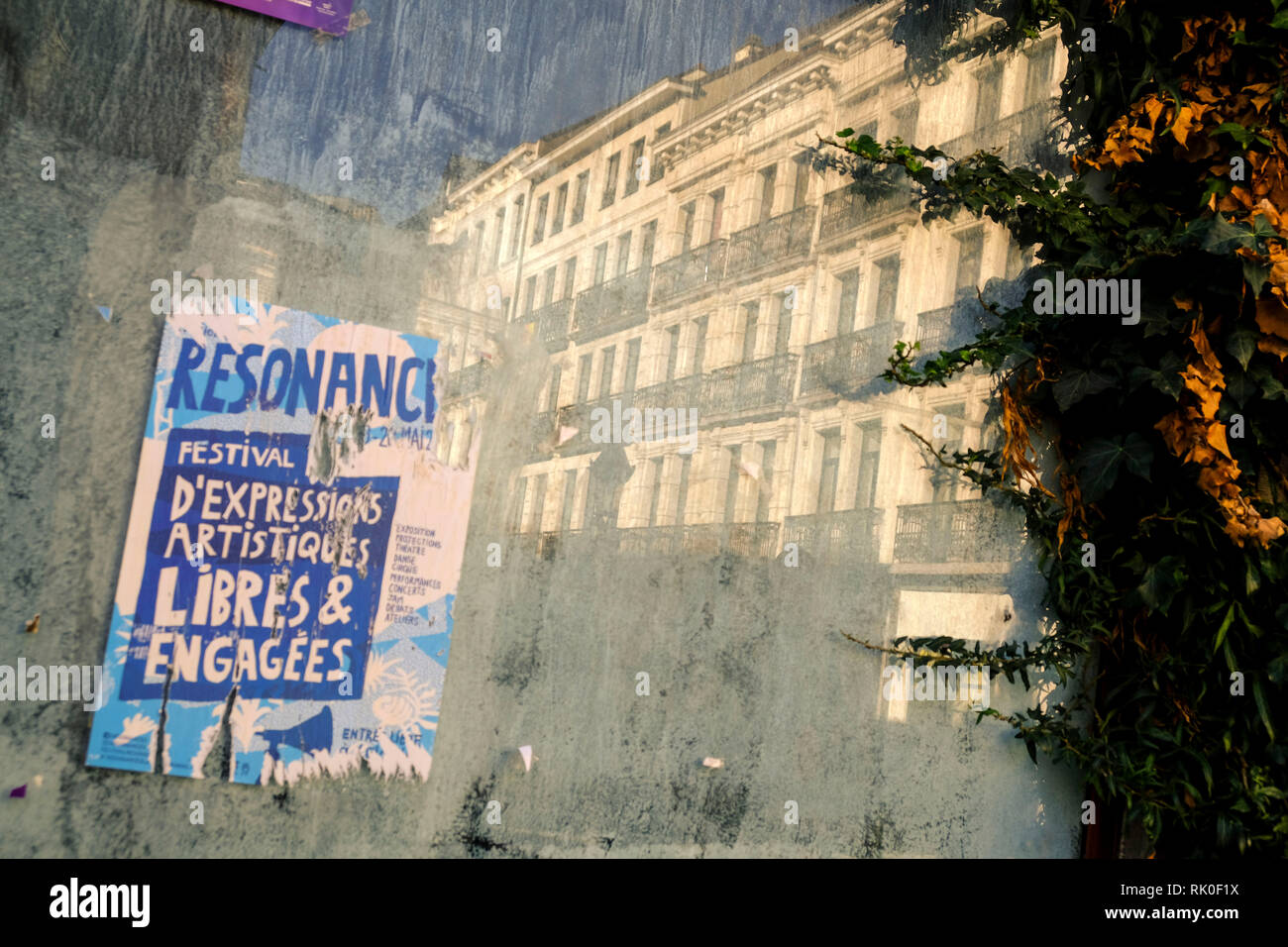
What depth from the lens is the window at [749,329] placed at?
10.6ft

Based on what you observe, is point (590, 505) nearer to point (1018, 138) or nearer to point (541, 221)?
point (541, 221)

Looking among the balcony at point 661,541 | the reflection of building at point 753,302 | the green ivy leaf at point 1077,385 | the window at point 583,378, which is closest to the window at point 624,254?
the reflection of building at point 753,302

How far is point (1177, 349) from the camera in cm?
344

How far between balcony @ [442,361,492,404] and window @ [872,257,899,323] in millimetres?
1463

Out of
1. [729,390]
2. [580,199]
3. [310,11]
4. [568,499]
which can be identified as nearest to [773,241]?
[729,390]

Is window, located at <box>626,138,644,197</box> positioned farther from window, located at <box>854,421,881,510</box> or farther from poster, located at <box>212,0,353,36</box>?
window, located at <box>854,421,881,510</box>

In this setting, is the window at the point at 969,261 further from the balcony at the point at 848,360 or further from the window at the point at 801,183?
the window at the point at 801,183

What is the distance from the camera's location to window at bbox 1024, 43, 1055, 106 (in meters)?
3.73

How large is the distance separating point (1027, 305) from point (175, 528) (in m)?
3.09

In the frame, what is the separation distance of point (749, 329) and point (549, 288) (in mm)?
723

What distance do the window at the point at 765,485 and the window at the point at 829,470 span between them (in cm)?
19

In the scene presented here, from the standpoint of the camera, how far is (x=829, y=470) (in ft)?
10.8
